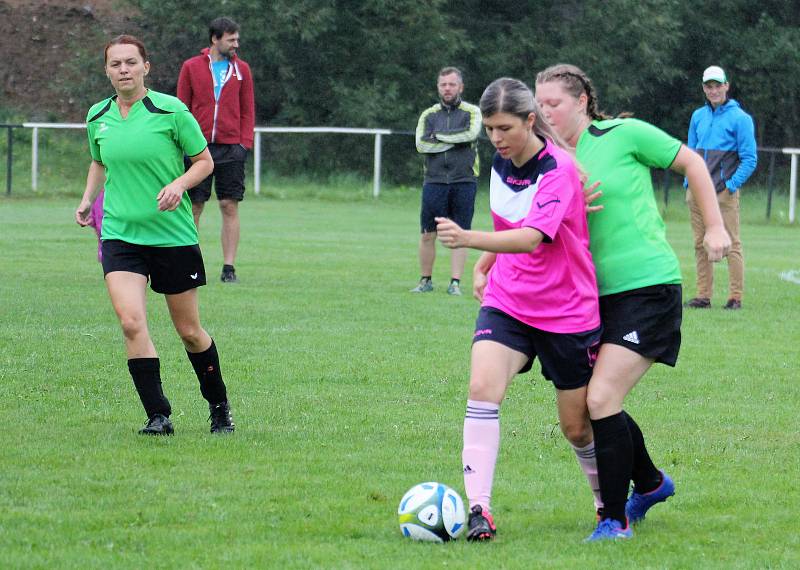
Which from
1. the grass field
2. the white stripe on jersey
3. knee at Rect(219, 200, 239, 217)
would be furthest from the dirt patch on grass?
the white stripe on jersey

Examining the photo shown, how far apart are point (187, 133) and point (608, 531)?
2.94 m

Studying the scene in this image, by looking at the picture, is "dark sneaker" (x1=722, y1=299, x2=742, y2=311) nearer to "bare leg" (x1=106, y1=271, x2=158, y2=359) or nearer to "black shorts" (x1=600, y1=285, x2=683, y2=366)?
"bare leg" (x1=106, y1=271, x2=158, y2=359)

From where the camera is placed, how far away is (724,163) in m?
12.7

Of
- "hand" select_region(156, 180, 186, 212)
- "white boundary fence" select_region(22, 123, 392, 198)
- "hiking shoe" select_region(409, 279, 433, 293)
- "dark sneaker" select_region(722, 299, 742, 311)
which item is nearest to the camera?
"hand" select_region(156, 180, 186, 212)

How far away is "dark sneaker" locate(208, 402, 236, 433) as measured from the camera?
6.86 meters

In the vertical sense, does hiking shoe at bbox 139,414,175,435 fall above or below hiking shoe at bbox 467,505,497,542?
below

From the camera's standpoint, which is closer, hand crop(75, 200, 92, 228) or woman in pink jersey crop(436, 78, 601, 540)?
woman in pink jersey crop(436, 78, 601, 540)

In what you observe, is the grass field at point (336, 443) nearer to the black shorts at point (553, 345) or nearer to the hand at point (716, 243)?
the black shorts at point (553, 345)

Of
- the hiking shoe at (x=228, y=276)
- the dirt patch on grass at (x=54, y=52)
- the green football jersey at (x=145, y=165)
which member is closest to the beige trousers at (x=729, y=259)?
the hiking shoe at (x=228, y=276)

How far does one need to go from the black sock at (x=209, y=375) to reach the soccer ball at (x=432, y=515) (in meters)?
1.99

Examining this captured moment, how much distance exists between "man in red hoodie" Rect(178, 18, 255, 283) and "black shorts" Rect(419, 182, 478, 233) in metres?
1.81

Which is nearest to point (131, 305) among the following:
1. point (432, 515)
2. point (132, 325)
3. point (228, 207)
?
point (132, 325)

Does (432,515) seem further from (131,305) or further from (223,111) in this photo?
(223,111)

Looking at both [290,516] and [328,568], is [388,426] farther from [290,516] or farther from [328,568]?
[328,568]
